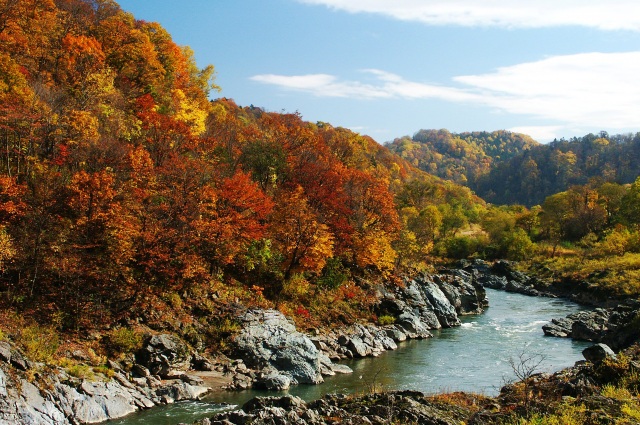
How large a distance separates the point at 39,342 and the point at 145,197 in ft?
39.2

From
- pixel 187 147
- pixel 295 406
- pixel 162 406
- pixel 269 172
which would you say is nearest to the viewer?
pixel 295 406

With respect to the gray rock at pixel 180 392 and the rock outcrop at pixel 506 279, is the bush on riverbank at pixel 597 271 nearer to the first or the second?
the rock outcrop at pixel 506 279

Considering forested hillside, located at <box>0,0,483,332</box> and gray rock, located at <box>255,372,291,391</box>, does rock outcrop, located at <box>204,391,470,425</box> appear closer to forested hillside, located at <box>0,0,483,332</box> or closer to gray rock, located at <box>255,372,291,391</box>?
gray rock, located at <box>255,372,291,391</box>

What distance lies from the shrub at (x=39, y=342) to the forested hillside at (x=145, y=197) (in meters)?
1.32

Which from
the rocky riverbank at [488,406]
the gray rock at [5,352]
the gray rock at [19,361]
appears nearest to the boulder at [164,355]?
the gray rock at [19,361]

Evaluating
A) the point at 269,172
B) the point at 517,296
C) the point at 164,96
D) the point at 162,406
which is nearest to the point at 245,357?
the point at 162,406

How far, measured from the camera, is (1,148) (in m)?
34.5

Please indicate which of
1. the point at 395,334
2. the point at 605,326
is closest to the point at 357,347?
the point at 395,334

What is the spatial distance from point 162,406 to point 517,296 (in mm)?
59057

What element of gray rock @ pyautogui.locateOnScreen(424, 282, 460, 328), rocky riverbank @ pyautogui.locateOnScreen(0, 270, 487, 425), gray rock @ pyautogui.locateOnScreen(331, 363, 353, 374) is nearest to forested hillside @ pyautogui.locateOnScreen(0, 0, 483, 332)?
rocky riverbank @ pyautogui.locateOnScreen(0, 270, 487, 425)

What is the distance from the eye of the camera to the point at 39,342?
2614 centimetres

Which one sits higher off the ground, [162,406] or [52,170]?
[52,170]

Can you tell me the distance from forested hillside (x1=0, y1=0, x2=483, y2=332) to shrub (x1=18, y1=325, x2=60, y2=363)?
1.32 meters

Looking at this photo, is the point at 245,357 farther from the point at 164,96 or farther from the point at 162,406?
the point at 164,96
